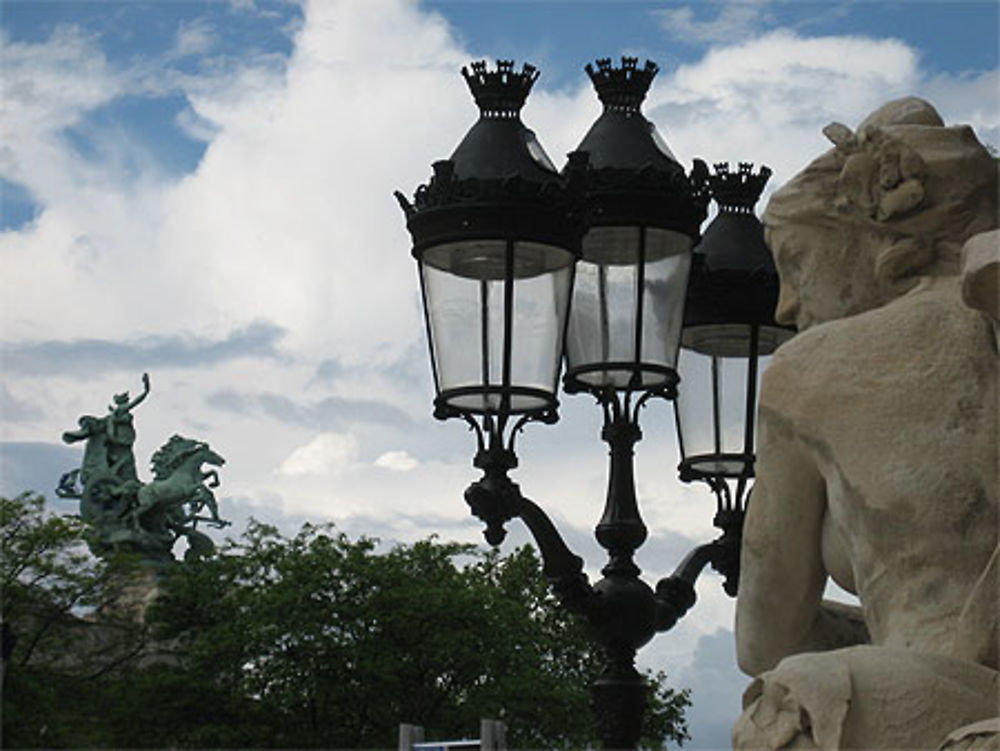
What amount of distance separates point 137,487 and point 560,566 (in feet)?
193

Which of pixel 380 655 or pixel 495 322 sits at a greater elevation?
pixel 380 655

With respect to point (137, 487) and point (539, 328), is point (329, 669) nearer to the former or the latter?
point (137, 487)

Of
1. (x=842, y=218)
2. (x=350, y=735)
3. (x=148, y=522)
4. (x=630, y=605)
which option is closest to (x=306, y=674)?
(x=350, y=735)

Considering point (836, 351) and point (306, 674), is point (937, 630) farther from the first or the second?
point (306, 674)

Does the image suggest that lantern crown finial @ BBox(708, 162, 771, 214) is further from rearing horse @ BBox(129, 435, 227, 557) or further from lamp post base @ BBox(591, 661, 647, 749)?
rearing horse @ BBox(129, 435, 227, 557)

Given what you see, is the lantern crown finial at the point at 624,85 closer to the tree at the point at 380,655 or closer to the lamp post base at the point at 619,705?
the lamp post base at the point at 619,705

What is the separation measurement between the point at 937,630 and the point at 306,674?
37562 millimetres

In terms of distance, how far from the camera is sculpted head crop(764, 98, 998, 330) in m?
3.56

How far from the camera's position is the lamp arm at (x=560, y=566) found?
741 centimetres

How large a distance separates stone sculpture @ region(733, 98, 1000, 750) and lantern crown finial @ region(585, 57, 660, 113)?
450cm

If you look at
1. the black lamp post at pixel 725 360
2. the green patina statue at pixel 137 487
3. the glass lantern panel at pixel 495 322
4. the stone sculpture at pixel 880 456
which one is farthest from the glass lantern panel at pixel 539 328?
the green patina statue at pixel 137 487

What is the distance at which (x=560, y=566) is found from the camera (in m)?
7.45

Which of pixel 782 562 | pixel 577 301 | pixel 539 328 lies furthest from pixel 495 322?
pixel 782 562

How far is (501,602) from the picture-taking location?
136 feet
